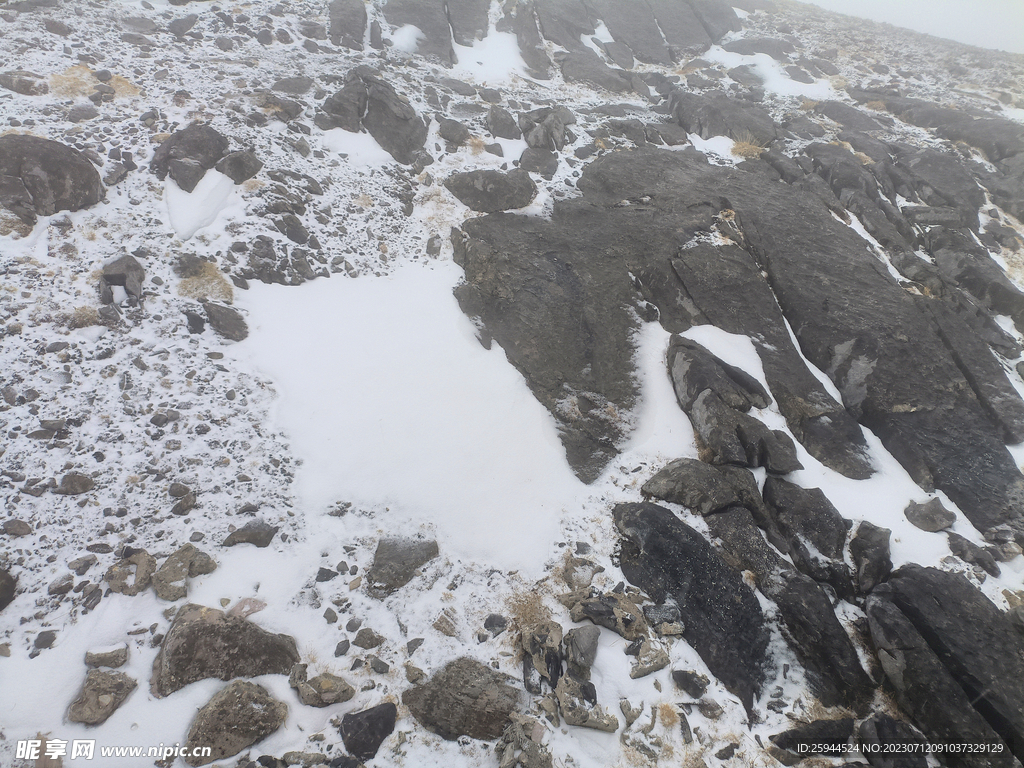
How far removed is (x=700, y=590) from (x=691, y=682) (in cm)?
151

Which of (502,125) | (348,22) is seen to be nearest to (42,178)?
(502,125)

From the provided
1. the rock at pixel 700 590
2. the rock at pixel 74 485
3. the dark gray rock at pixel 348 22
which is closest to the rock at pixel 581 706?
the rock at pixel 700 590

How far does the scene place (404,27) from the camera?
75.0 feet

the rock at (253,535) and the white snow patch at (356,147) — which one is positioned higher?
the white snow patch at (356,147)

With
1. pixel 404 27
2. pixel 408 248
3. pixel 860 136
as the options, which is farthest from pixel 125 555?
pixel 860 136

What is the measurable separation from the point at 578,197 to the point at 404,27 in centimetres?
1552

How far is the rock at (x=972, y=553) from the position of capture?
27.8ft

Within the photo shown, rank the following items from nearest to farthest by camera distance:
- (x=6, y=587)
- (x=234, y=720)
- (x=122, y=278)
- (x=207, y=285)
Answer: (x=234, y=720), (x=6, y=587), (x=122, y=278), (x=207, y=285)

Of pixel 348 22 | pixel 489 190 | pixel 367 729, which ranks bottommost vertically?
pixel 367 729

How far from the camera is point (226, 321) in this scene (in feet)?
34.9

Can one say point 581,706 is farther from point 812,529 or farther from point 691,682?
point 812,529

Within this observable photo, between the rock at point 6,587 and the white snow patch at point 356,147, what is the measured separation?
1396 cm

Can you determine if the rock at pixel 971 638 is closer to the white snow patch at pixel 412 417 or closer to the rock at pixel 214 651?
the white snow patch at pixel 412 417

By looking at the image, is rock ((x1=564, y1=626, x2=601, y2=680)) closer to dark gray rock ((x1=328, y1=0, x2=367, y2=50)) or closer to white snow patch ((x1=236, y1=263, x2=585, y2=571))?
white snow patch ((x1=236, y1=263, x2=585, y2=571))
